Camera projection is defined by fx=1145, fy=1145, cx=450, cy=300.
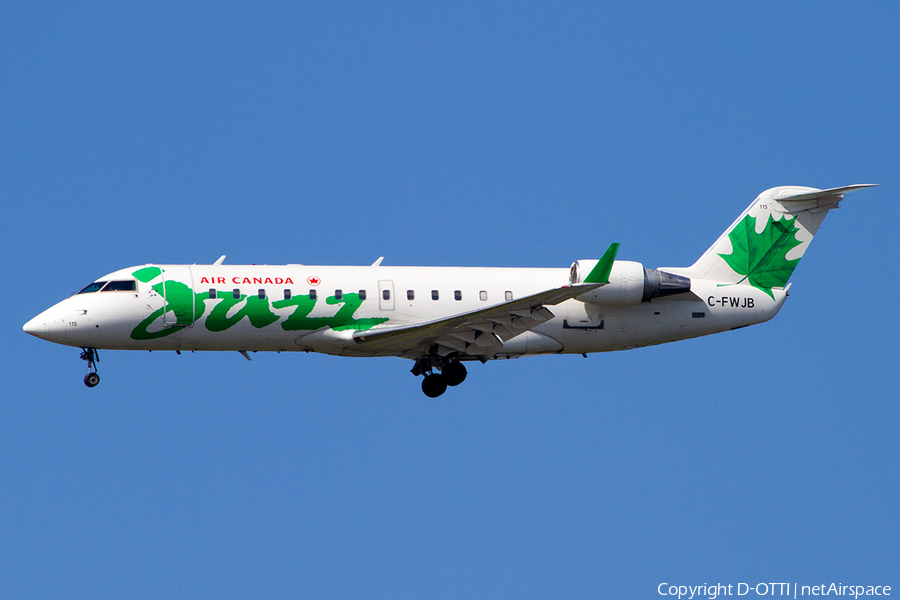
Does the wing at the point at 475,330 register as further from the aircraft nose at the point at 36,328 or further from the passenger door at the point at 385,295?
the aircraft nose at the point at 36,328

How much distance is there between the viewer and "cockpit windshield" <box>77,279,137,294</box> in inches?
1081

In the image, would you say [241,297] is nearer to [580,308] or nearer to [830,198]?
[580,308]

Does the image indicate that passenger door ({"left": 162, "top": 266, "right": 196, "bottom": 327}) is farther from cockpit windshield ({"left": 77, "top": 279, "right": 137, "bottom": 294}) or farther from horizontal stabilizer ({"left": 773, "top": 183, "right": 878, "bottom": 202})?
horizontal stabilizer ({"left": 773, "top": 183, "right": 878, "bottom": 202})

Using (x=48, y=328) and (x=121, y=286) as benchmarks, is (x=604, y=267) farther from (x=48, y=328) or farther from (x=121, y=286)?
(x=48, y=328)

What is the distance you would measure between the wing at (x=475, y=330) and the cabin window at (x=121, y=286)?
17.9 feet

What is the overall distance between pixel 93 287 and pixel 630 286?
1318 cm

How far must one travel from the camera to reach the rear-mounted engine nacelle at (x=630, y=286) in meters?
28.6

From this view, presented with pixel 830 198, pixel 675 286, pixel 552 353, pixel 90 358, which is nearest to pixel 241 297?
pixel 90 358

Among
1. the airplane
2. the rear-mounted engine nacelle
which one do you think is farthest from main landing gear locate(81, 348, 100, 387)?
the rear-mounted engine nacelle

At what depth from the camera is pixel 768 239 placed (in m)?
31.0

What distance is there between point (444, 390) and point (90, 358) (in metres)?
8.83

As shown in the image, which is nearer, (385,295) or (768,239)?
(385,295)

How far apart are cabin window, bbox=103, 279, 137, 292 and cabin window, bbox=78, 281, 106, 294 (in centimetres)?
19

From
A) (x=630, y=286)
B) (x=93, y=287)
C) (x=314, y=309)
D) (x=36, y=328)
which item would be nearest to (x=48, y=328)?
(x=36, y=328)
